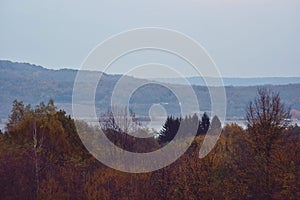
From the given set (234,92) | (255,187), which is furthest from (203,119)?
(234,92)

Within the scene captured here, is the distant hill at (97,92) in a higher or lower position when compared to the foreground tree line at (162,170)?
higher

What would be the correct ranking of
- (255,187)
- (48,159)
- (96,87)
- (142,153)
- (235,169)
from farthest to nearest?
1. (96,87)
2. (142,153)
3. (48,159)
4. (235,169)
5. (255,187)

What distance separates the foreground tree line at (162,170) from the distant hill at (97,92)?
9.60 metres

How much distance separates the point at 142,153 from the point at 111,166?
2.64 metres

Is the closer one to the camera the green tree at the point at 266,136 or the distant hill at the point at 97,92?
the green tree at the point at 266,136

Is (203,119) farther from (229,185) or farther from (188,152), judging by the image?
(229,185)

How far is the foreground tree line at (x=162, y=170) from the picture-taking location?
22781 millimetres

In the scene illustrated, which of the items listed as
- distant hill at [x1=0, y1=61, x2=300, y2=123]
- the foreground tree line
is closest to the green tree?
the foreground tree line

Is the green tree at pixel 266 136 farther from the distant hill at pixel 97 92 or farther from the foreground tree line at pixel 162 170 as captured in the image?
the distant hill at pixel 97 92

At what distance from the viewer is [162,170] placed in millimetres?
25953

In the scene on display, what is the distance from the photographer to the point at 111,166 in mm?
27625

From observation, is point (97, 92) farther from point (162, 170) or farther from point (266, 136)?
point (266, 136)

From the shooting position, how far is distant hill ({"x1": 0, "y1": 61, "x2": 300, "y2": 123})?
1854 inches

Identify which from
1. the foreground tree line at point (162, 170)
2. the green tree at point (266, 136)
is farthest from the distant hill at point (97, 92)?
the green tree at point (266, 136)
